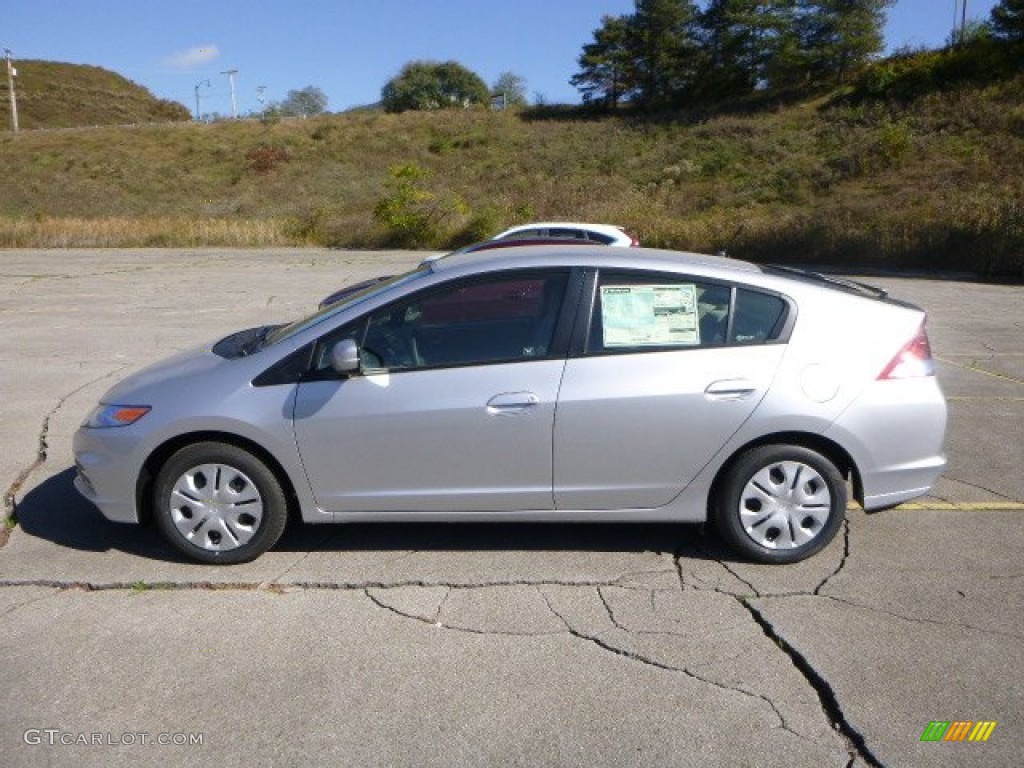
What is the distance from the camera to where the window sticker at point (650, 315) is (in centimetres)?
486

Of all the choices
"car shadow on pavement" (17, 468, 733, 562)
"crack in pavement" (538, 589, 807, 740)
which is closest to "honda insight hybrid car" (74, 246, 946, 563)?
"car shadow on pavement" (17, 468, 733, 562)

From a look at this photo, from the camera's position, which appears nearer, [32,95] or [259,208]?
[259,208]

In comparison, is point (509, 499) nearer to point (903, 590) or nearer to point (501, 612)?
point (501, 612)

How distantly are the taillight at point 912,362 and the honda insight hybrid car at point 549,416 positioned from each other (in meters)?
0.01

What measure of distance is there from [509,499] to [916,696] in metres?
2.03

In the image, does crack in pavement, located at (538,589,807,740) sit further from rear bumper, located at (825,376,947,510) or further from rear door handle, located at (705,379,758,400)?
rear bumper, located at (825,376,947,510)

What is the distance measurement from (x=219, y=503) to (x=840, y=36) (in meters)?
60.2

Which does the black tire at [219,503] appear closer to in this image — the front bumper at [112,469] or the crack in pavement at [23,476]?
the front bumper at [112,469]

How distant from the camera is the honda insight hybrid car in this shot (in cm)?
475

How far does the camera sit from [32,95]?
102m

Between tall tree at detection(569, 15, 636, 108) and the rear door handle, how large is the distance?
65874 millimetres

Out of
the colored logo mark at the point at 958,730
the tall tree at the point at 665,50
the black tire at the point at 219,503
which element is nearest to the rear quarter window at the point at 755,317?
the colored logo mark at the point at 958,730

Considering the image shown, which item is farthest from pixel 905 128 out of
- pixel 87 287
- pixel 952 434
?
pixel 952 434

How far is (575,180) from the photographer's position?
164ft
